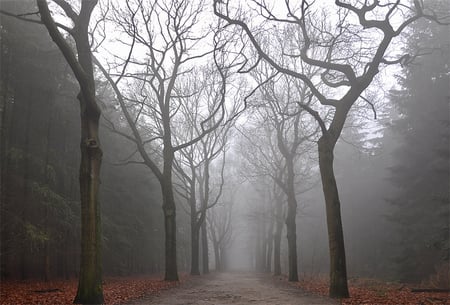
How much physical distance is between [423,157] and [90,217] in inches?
749

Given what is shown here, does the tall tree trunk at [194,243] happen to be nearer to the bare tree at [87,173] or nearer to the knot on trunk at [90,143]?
the bare tree at [87,173]

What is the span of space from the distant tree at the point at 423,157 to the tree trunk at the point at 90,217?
16814 mm

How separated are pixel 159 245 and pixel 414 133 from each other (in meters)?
22.0

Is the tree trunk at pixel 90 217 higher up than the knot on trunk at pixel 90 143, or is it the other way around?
the knot on trunk at pixel 90 143

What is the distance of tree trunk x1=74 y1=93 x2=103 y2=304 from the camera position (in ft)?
30.1

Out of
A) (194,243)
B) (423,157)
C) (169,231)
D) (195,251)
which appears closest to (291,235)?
(169,231)

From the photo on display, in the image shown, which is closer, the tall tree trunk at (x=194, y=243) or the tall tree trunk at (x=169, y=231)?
the tall tree trunk at (x=169, y=231)

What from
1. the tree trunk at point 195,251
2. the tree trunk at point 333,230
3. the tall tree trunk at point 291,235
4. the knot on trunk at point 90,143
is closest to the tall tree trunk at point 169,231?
the tall tree trunk at point 291,235

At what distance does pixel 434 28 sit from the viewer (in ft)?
72.4

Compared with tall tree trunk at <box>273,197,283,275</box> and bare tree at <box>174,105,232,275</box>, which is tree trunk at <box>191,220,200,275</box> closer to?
bare tree at <box>174,105,232,275</box>

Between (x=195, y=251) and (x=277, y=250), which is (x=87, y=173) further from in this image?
(x=277, y=250)

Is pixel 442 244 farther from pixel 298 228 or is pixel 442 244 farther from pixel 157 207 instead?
pixel 298 228

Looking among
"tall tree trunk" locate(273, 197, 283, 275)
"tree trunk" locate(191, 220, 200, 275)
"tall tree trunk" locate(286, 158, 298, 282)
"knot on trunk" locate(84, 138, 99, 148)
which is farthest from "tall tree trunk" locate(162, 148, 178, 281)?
"tall tree trunk" locate(273, 197, 283, 275)

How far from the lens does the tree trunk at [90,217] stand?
9.18 meters
